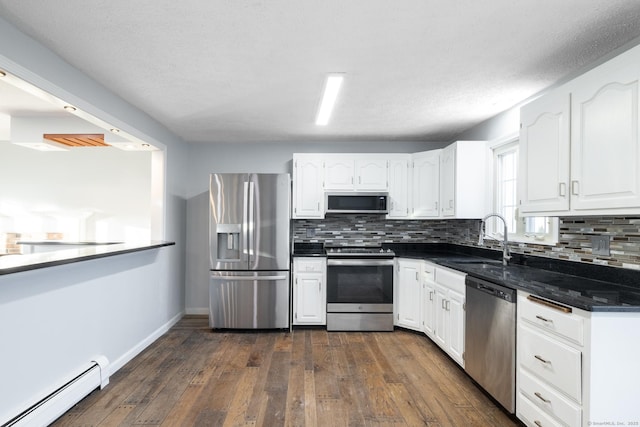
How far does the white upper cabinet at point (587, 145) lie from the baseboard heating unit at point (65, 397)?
3.35m

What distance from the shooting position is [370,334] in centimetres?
394

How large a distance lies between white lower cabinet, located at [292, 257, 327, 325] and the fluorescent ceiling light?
1.62 metres

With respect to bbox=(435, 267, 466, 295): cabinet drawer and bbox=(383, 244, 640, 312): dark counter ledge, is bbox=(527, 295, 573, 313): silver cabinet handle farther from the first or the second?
bbox=(435, 267, 466, 295): cabinet drawer

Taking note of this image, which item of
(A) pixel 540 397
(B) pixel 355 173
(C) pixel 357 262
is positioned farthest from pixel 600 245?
(B) pixel 355 173

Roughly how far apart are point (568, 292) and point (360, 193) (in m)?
2.63

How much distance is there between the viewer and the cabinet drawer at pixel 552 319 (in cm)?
167

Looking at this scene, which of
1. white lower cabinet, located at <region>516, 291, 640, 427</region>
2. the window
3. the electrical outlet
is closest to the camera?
white lower cabinet, located at <region>516, 291, 640, 427</region>

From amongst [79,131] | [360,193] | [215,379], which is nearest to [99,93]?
[79,131]

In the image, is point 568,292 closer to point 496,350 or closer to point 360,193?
point 496,350

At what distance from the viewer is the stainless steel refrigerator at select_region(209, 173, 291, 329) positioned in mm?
3986

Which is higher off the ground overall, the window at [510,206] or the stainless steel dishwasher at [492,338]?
the window at [510,206]

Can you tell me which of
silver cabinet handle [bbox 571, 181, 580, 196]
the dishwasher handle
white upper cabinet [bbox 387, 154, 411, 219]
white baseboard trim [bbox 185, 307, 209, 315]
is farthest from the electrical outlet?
white baseboard trim [bbox 185, 307, 209, 315]

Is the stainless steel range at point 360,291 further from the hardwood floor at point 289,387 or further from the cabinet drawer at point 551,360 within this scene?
the cabinet drawer at point 551,360

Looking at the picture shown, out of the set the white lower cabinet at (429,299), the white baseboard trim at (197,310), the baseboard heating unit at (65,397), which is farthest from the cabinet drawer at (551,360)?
the white baseboard trim at (197,310)
